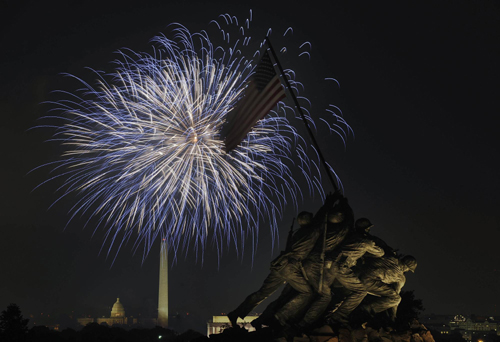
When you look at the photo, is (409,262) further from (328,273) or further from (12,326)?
(12,326)

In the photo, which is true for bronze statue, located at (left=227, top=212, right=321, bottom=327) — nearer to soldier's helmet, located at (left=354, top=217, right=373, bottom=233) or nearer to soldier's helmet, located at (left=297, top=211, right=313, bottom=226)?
soldier's helmet, located at (left=297, top=211, right=313, bottom=226)

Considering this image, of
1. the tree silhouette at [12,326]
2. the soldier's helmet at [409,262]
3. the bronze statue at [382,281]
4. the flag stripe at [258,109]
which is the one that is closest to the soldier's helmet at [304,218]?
the bronze statue at [382,281]

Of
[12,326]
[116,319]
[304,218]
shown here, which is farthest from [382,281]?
[116,319]

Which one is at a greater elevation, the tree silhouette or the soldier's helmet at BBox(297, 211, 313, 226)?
the tree silhouette

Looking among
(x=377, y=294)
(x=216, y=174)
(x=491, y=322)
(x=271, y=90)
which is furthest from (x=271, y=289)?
(x=491, y=322)

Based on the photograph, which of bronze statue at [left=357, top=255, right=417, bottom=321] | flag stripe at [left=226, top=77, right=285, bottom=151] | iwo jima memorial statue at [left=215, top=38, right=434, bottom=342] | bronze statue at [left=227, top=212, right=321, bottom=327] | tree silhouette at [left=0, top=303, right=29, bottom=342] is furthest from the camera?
tree silhouette at [left=0, top=303, right=29, bottom=342]

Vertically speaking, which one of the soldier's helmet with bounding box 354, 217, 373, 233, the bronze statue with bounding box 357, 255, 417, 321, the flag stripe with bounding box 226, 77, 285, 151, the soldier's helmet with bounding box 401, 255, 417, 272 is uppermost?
the flag stripe with bounding box 226, 77, 285, 151

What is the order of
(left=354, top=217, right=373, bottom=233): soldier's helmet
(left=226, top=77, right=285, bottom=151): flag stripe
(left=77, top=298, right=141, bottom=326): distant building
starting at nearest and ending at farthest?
(left=354, top=217, right=373, bottom=233): soldier's helmet, (left=226, top=77, right=285, bottom=151): flag stripe, (left=77, top=298, right=141, bottom=326): distant building

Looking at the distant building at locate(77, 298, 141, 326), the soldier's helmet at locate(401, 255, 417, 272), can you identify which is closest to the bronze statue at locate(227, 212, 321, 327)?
the soldier's helmet at locate(401, 255, 417, 272)
